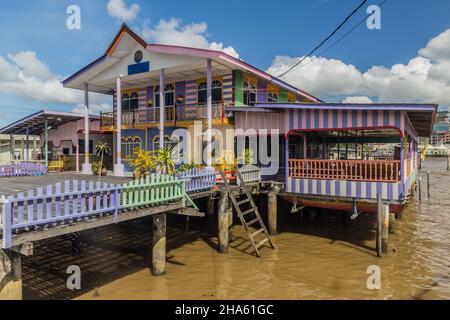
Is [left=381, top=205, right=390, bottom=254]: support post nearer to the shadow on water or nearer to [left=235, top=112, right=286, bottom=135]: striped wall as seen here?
[left=235, top=112, right=286, bottom=135]: striped wall

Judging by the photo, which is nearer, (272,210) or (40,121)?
(272,210)

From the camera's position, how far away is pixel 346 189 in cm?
1256

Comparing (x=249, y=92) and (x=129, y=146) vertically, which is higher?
(x=249, y=92)

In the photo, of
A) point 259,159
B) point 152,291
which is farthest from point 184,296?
point 259,159

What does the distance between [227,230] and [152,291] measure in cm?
403

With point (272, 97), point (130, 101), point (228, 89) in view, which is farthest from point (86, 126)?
point (272, 97)

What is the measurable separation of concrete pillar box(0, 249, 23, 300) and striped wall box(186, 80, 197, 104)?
14.3 metres

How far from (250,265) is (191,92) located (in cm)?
1157

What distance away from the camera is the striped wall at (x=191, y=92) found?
19484 millimetres

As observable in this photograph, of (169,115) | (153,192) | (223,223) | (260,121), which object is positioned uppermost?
(169,115)

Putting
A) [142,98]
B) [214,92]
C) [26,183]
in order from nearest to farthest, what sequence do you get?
[26,183], [214,92], [142,98]

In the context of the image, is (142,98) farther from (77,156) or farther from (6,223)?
(6,223)

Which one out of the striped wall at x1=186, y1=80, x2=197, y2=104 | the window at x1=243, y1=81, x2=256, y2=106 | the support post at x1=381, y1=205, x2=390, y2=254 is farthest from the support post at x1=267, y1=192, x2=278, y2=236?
the striped wall at x1=186, y1=80, x2=197, y2=104

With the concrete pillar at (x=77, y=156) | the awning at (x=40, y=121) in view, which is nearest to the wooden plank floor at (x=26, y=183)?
the awning at (x=40, y=121)
